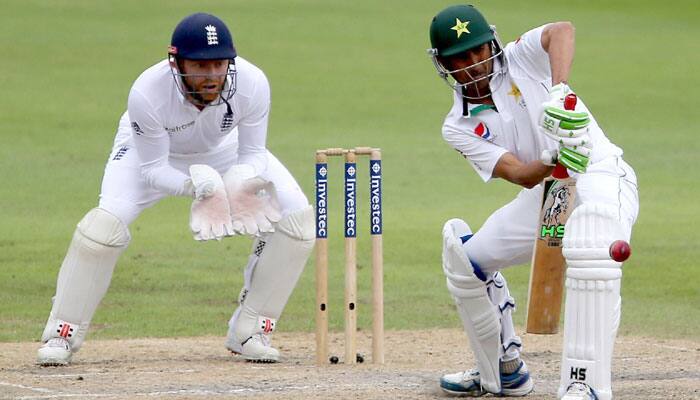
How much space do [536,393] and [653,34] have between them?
65.9ft

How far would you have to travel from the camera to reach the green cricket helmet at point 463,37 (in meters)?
5.36

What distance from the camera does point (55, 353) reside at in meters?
6.52

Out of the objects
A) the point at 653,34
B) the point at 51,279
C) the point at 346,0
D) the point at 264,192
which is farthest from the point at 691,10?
the point at 264,192

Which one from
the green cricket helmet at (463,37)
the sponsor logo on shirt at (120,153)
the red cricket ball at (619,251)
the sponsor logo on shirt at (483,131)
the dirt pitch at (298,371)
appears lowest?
the dirt pitch at (298,371)

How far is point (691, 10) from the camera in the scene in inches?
1090

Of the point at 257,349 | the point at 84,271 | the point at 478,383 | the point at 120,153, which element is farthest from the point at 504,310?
the point at 120,153

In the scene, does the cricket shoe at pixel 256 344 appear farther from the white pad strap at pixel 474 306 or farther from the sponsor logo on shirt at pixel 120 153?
the white pad strap at pixel 474 306

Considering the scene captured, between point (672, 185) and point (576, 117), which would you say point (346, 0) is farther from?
point (576, 117)

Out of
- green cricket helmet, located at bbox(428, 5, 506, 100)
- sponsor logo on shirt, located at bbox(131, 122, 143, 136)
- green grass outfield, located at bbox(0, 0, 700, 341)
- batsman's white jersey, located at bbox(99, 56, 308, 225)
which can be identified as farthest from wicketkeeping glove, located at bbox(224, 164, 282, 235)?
green grass outfield, located at bbox(0, 0, 700, 341)

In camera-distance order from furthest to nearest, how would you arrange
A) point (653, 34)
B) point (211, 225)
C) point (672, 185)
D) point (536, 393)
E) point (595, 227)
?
point (653, 34), point (672, 185), point (211, 225), point (536, 393), point (595, 227)

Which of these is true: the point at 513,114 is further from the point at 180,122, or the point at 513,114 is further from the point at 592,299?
the point at 180,122

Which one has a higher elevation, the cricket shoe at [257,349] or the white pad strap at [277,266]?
the white pad strap at [277,266]

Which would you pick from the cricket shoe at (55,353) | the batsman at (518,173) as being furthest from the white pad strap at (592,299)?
the cricket shoe at (55,353)

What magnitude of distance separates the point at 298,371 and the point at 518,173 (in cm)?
162
